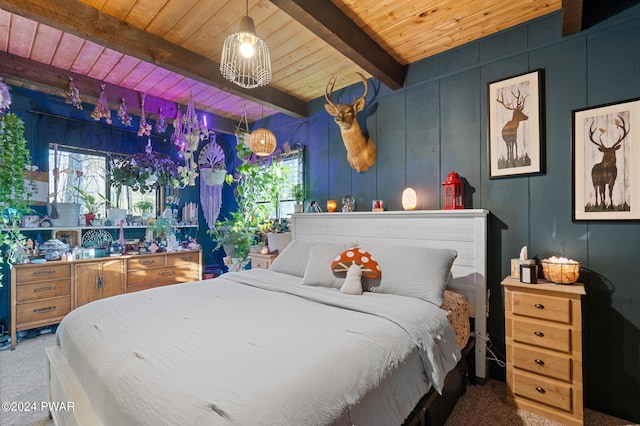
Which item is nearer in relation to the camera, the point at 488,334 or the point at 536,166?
the point at 536,166

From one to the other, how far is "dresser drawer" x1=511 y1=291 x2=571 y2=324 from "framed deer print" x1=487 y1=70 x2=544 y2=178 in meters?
0.94

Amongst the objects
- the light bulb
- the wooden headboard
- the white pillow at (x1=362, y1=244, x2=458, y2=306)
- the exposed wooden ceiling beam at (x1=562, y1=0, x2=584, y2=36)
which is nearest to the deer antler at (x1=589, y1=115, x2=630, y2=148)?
the exposed wooden ceiling beam at (x1=562, y1=0, x2=584, y2=36)

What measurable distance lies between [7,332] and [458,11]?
17.1ft

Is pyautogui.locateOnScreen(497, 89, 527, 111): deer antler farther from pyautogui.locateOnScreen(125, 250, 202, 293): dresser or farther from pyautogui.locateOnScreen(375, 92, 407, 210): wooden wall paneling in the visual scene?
pyautogui.locateOnScreen(125, 250, 202, 293): dresser

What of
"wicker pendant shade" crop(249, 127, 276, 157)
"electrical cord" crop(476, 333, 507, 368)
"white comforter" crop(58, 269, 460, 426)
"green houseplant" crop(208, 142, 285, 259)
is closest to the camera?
"white comforter" crop(58, 269, 460, 426)

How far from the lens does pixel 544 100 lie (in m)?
2.17

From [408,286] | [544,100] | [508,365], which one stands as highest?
[544,100]

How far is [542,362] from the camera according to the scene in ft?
6.00

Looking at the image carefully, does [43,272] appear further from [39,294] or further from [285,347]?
[285,347]

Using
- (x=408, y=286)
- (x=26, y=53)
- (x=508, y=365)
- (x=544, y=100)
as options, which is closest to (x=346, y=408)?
(x=408, y=286)

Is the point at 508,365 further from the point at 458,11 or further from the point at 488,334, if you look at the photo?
the point at 458,11

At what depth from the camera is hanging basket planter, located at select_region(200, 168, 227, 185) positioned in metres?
4.57

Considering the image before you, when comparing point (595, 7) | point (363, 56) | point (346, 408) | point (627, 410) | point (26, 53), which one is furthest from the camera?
point (26, 53)

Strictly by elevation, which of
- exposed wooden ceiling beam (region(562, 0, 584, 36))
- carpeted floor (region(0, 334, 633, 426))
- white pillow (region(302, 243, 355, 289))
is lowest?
carpeted floor (region(0, 334, 633, 426))
